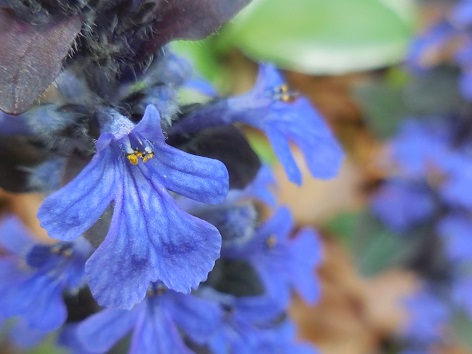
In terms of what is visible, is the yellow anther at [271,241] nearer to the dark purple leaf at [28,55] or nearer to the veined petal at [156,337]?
the veined petal at [156,337]

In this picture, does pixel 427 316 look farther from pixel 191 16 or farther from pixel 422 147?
pixel 191 16

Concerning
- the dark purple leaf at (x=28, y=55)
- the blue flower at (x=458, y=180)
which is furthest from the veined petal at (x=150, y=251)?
the blue flower at (x=458, y=180)

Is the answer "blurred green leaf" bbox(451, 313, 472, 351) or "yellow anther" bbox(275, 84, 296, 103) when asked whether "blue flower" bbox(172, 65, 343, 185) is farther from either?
"blurred green leaf" bbox(451, 313, 472, 351)

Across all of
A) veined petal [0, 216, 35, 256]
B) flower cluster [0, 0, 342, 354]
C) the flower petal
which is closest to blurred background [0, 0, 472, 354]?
veined petal [0, 216, 35, 256]

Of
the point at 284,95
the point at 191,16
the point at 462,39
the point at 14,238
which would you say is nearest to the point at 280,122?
the point at 284,95

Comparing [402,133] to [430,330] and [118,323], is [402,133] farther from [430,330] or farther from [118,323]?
[118,323]

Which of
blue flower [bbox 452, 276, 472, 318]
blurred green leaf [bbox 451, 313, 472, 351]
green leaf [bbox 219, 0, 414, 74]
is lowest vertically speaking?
blurred green leaf [bbox 451, 313, 472, 351]
